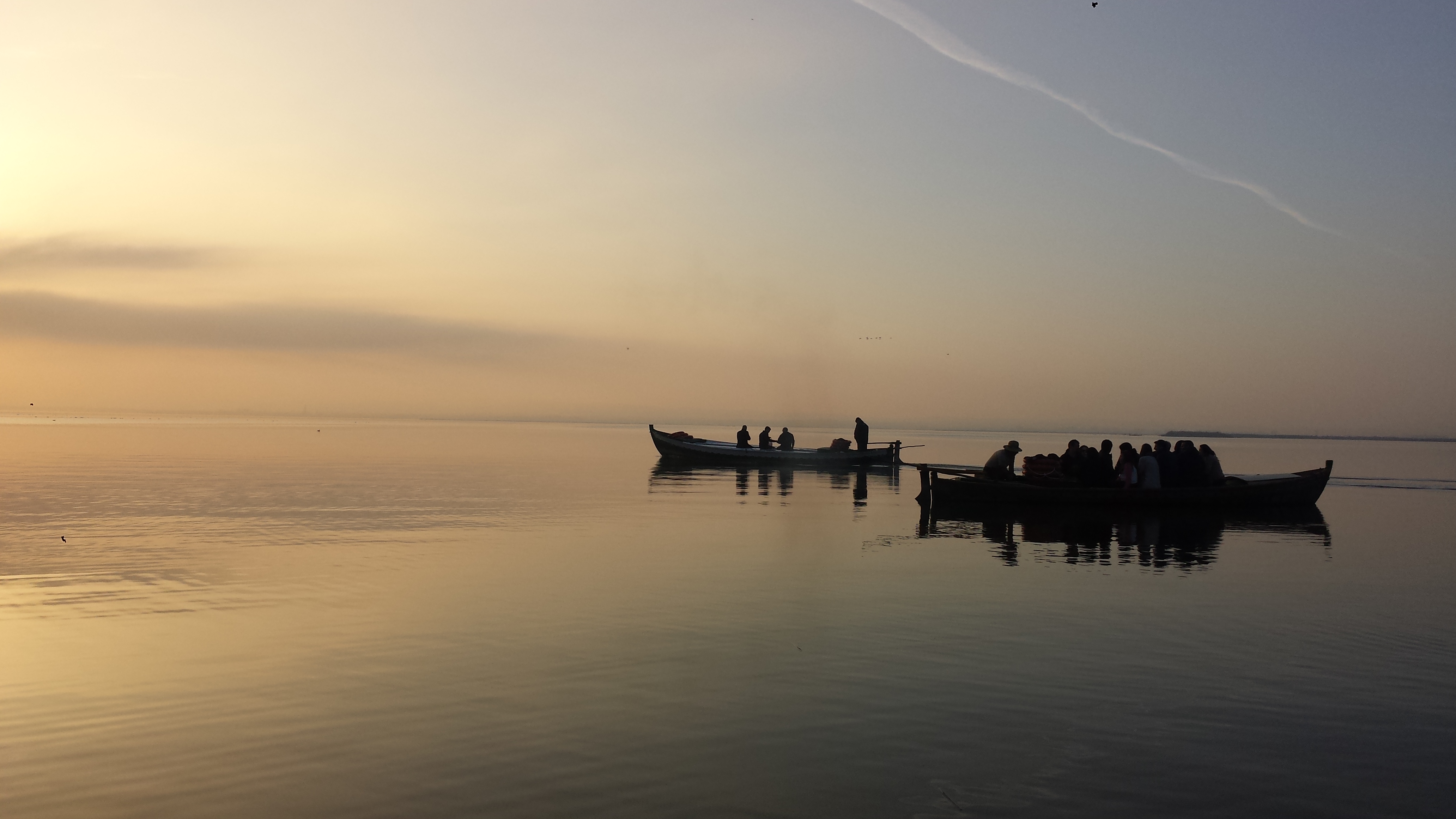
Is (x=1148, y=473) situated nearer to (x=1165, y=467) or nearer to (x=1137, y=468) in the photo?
(x=1137, y=468)

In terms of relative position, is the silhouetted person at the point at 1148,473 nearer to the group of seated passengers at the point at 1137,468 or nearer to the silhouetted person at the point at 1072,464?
the group of seated passengers at the point at 1137,468

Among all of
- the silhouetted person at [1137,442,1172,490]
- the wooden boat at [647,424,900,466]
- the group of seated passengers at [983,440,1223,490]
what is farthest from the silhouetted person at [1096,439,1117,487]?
the wooden boat at [647,424,900,466]

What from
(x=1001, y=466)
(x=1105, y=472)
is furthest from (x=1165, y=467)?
(x=1001, y=466)

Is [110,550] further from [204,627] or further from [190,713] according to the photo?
[190,713]

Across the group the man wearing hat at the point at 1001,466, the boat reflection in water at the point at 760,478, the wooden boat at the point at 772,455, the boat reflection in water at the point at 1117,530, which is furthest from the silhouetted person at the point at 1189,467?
the wooden boat at the point at 772,455

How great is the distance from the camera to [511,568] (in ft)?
62.6

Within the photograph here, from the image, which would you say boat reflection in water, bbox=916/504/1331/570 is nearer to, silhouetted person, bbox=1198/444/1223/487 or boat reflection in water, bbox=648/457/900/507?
silhouetted person, bbox=1198/444/1223/487

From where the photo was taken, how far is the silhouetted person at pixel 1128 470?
31.2 meters

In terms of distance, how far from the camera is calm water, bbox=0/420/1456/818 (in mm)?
7703

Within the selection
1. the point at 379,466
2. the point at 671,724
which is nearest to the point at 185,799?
the point at 671,724

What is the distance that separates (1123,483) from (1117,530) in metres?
4.08

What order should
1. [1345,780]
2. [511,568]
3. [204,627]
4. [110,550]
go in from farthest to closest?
[110,550] < [511,568] < [204,627] < [1345,780]

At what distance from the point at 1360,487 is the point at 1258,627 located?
42584 millimetres

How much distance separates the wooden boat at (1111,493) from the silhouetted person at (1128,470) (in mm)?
382
